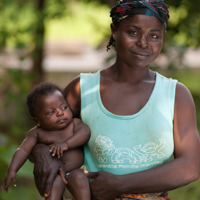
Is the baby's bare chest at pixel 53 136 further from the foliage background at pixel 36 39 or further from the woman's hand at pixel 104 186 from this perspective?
the foliage background at pixel 36 39

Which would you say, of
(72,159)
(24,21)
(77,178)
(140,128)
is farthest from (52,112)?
(24,21)

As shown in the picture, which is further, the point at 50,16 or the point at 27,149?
the point at 50,16

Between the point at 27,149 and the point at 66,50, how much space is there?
837cm

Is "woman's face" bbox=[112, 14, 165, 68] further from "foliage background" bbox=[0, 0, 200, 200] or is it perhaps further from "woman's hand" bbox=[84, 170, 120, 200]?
"foliage background" bbox=[0, 0, 200, 200]

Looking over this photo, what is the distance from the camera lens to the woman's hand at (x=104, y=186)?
2080mm

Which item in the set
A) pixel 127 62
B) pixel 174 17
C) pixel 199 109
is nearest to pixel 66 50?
pixel 199 109

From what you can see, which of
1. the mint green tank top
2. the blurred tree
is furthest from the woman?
the blurred tree

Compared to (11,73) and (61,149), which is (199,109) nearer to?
(11,73)

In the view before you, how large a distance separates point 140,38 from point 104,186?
0.85 meters

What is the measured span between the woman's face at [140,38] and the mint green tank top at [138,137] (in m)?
0.22

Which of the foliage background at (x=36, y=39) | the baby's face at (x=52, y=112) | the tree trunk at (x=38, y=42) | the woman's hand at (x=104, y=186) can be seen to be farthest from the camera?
the tree trunk at (x=38, y=42)

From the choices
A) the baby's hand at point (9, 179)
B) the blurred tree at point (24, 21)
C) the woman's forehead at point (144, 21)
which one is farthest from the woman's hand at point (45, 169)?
the blurred tree at point (24, 21)

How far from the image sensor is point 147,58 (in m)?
2.17

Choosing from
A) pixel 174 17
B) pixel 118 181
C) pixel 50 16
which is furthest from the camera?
pixel 50 16
